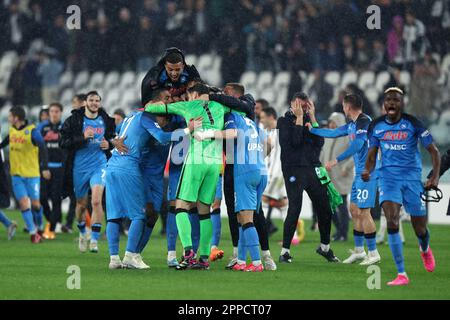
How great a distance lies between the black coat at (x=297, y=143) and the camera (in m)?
14.2

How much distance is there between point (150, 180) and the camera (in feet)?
42.3

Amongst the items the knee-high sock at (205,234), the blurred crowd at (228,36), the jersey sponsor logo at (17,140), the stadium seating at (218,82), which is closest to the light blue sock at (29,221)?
the jersey sponsor logo at (17,140)

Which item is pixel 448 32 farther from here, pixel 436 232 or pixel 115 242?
pixel 115 242

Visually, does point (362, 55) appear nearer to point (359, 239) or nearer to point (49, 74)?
point (49, 74)

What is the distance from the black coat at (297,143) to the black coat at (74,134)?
9.32 ft

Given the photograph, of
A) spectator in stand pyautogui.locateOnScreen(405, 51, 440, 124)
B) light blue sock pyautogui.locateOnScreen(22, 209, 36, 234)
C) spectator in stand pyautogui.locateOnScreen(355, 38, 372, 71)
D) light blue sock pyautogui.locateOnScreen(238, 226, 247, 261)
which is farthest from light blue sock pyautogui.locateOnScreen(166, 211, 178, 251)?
spectator in stand pyautogui.locateOnScreen(355, 38, 372, 71)

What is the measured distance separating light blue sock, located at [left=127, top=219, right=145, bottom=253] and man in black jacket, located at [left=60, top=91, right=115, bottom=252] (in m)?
3.11

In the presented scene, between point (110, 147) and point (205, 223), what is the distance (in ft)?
11.9

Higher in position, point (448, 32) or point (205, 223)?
point (448, 32)

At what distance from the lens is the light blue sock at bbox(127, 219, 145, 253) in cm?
1248

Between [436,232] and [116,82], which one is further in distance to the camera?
[116,82]

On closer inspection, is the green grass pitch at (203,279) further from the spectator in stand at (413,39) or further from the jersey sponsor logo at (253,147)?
the spectator in stand at (413,39)
